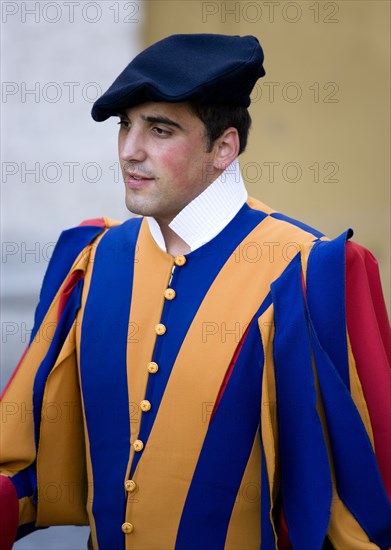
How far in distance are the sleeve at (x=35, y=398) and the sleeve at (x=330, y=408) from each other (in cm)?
56

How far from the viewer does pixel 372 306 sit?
8.02 feet

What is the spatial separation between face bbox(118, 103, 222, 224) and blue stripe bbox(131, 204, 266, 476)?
0.14 meters

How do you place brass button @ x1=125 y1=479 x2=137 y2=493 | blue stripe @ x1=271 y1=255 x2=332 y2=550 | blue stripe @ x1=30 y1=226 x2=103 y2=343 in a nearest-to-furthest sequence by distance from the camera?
blue stripe @ x1=271 y1=255 x2=332 y2=550
brass button @ x1=125 y1=479 x2=137 y2=493
blue stripe @ x1=30 y1=226 x2=103 y2=343

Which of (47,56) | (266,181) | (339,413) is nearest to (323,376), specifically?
(339,413)

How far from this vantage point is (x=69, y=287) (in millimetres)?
2777

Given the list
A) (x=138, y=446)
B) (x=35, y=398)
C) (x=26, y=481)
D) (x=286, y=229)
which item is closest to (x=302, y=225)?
(x=286, y=229)

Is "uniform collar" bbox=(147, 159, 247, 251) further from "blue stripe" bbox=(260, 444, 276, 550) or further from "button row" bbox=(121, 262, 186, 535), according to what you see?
"blue stripe" bbox=(260, 444, 276, 550)

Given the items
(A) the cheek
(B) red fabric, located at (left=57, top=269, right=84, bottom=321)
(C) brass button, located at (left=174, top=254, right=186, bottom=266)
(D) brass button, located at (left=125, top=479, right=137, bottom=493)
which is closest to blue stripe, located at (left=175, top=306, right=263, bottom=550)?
(D) brass button, located at (left=125, top=479, right=137, bottom=493)

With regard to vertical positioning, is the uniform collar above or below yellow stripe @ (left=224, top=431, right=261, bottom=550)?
above

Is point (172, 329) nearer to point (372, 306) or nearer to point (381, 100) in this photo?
point (372, 306)

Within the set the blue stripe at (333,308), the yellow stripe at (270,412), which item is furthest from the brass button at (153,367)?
the blue stripe at (333,308)

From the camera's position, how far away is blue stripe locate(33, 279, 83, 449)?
271 centimetres

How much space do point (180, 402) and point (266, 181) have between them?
6.26 ft

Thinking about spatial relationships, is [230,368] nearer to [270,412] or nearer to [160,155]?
[270,412]
